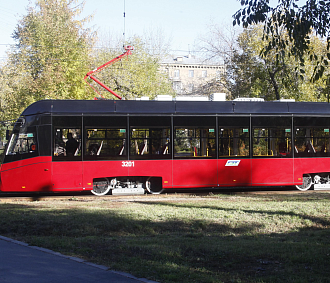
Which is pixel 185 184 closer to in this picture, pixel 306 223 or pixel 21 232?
pixel 306 223

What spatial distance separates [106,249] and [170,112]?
9274 millimetres

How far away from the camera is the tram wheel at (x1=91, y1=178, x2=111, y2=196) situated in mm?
15414

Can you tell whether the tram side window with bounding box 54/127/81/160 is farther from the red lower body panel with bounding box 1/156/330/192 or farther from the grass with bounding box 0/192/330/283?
the grass with bounding box 0/192/330/283

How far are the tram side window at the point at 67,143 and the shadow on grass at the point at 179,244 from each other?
14.0 ft

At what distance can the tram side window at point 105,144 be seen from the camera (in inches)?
588

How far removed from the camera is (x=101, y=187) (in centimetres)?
1553

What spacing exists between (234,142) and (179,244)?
931 cm

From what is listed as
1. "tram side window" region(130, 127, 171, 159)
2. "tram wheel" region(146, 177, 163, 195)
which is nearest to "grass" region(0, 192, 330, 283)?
"tram side window" region(130, 127, 171, 159)

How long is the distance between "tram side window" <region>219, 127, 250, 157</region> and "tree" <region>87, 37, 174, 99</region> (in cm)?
2033

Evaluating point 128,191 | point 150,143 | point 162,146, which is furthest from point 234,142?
point 128,191

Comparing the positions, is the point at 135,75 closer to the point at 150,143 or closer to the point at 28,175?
the point at 150,143

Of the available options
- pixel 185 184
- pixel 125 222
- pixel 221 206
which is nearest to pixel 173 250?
pixel 125 222

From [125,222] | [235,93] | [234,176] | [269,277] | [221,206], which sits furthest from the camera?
[235,93]

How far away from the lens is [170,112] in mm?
15547
